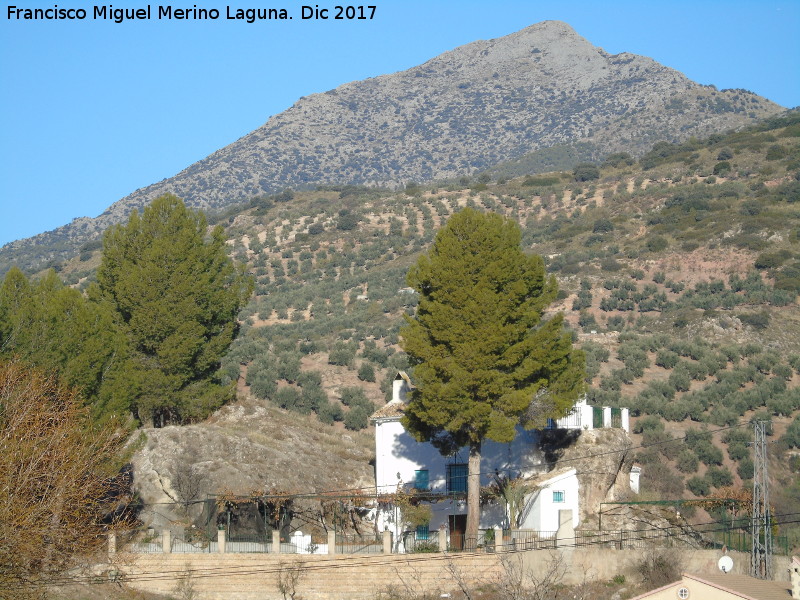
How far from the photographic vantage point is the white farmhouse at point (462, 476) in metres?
37.5

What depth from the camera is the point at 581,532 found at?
36406 millimetres

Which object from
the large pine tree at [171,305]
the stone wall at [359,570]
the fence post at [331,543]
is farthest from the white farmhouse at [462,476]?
the large pine tree at [171,305]

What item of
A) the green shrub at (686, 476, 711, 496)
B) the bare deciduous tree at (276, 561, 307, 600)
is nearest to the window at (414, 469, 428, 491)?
the bare deciduous tree at (276, 561, 307, 600)

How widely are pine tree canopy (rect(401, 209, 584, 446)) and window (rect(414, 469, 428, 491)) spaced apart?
8.50ft

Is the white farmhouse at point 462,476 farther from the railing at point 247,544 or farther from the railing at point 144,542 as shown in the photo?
the railing at point 144,542

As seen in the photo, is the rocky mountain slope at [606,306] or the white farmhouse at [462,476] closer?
the white farmhouse at [462,476]

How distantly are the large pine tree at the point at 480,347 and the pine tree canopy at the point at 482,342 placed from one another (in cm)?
3

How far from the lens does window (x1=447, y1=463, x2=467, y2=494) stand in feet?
130

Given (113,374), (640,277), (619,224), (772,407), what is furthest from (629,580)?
(619,224)

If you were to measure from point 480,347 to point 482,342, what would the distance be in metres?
0.19

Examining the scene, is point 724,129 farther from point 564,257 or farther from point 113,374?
point 113,374

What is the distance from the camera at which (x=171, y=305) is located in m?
44.2

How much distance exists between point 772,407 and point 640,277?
25.5 metres

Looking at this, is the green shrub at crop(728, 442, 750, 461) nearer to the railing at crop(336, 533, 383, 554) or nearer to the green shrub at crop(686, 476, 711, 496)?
the green shrub at crop(686, 476, 711, 496)
